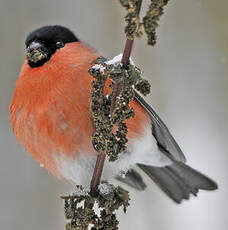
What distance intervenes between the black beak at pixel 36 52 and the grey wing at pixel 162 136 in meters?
0.68

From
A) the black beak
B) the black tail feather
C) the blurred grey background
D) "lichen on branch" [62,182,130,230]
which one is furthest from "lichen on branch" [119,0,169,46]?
the blurred grey background

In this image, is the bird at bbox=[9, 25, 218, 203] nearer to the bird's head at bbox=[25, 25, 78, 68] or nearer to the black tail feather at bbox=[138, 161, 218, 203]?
the bird's head at bbox=[25, 25, 78, 68]

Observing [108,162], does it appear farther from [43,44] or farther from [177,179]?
[177,179]

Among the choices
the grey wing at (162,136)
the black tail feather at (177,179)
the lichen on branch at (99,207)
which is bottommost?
the lichen on branch at (99,207)

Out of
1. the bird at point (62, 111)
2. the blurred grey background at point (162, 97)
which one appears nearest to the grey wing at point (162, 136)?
Answer: the bird at point (62, 111)

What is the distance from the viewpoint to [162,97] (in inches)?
261

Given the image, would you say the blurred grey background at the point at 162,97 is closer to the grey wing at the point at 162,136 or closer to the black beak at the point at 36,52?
the grey wing at the point at 162,136

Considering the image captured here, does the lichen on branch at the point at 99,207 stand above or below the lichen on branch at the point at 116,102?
below

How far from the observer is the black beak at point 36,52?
319 centimetres

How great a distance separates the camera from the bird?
10.4 ft

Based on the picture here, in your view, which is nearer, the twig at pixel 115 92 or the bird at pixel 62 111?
the twig at pixel 115 92

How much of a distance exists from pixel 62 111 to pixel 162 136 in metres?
1.00

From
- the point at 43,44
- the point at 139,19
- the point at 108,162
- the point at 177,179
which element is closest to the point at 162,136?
the point at 108,162

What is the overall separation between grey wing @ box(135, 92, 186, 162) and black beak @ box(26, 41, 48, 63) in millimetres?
681
